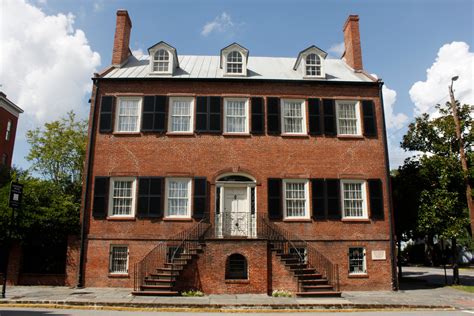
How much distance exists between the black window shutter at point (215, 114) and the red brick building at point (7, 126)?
83.1ft

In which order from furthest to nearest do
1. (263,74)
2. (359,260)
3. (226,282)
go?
1. (263,74)
2. (359,260)
3. (226,282)

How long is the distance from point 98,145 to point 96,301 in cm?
772

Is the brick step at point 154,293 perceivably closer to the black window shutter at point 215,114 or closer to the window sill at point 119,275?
the window sill at point 119,275

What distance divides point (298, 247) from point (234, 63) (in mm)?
9336

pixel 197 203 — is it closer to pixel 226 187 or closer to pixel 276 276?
pixel 226 187

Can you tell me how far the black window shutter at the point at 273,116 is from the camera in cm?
1806

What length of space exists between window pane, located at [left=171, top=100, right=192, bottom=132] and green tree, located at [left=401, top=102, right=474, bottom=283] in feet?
39.4

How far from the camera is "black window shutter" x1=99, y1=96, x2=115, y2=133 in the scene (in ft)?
58.8

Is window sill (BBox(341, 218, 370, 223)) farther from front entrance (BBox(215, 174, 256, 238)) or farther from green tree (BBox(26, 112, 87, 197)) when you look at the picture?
green tree (BBox(26, 112, 87, 197))

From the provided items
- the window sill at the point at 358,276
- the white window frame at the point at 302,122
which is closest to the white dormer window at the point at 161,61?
the white window frame at the point at 302,122

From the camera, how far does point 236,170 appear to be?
1752 centimetres

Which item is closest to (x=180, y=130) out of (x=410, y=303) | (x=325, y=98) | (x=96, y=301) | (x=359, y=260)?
(x=325, y=98)

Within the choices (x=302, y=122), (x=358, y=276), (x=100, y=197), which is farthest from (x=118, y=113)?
(x=358, y=276)

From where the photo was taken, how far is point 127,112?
1828 cm
